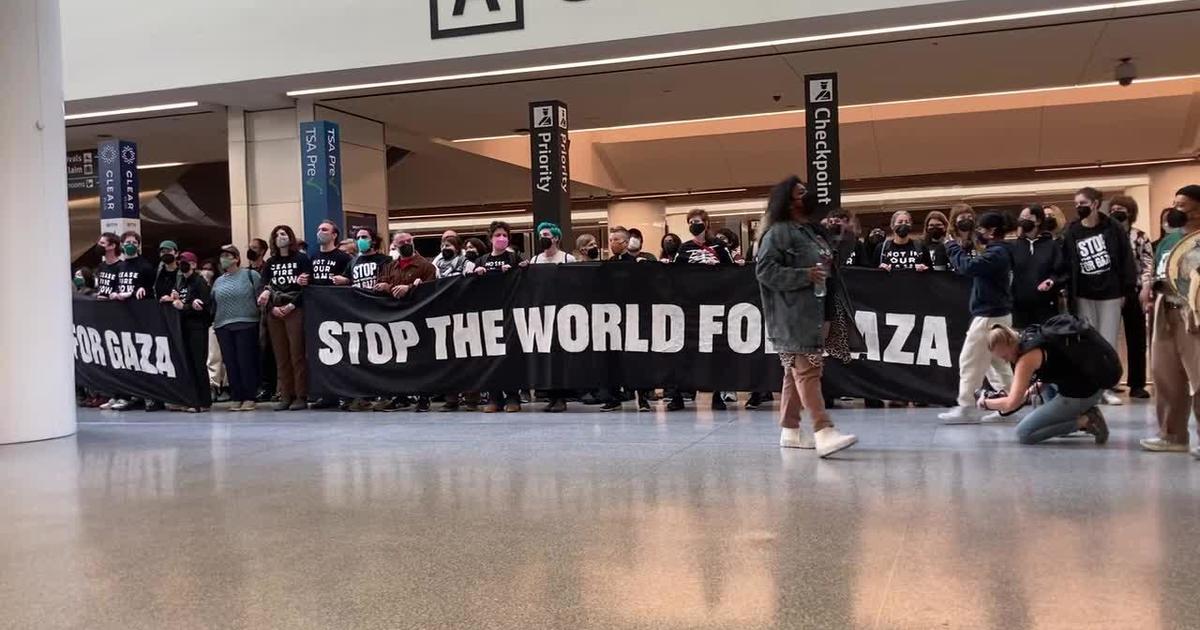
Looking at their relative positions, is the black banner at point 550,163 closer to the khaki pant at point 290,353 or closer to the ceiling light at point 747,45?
the ceiling light at point 747,45

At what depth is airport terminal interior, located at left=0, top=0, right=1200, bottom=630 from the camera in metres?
4.02

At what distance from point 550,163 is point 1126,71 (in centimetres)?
796

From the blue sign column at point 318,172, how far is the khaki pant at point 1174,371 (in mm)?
11423

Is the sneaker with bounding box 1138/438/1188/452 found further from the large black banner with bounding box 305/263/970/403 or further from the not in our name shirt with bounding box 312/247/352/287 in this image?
the not in our name shirt with bounding box 312/247/352/287

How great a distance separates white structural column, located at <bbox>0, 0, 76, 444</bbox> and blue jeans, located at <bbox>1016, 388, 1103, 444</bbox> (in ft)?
26.0

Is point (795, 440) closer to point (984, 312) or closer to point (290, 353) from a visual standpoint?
point (984, 312)

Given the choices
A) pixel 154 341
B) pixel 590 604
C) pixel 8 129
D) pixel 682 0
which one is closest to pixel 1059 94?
pixel 682 0

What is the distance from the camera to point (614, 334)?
9.89 m

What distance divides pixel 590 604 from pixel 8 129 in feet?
24.8

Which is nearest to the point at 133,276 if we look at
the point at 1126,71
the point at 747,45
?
the point at 747,45

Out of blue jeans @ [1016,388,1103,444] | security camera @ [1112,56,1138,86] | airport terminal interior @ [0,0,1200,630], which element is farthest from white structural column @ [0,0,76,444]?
security camera @ [1112,56,1138,86]

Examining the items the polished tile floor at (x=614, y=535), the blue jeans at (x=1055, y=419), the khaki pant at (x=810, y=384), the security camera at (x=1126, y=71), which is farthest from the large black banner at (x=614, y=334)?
the security camera at (x=1126, y=71)

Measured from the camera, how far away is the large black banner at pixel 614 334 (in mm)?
9312

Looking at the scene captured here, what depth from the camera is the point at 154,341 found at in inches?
464
